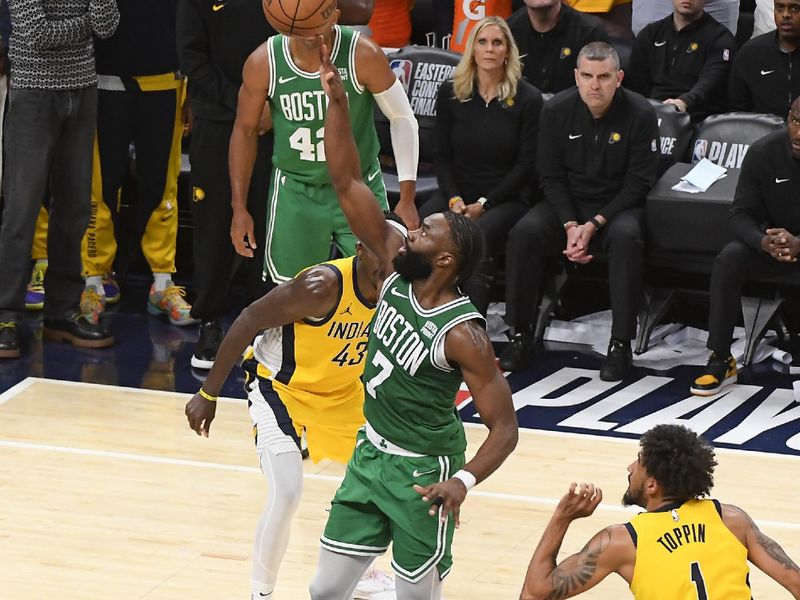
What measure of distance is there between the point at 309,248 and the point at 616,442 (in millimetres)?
1755

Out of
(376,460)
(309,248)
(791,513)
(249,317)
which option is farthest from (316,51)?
Answer: (791,513)

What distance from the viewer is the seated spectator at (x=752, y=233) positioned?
7.53 metres

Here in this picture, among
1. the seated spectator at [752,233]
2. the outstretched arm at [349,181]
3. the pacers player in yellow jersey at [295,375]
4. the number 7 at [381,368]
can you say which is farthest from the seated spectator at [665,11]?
the number 7 at [381,368]

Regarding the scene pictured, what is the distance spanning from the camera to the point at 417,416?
4090 millimetres

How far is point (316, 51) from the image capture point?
5.72 m

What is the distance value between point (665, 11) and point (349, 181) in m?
4.82

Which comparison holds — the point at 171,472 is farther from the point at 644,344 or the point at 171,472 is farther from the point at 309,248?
the point at 644,344

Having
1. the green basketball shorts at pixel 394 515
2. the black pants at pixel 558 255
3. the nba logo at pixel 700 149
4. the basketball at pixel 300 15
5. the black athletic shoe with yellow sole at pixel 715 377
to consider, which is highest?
the basketball at pixel 300 15

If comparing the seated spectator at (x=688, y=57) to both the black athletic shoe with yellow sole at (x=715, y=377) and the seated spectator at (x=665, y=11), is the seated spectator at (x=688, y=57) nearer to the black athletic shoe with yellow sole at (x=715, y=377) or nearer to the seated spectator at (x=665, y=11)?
the seated spectator at (x=665, y=11)

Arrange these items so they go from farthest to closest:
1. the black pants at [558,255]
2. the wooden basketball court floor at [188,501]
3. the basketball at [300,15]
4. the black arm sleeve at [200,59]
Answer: the black pants at [558,255] < the black arm sleeve at [200,59] < the basketball at [300,15] < the wooden basketball court floor at [188,501]

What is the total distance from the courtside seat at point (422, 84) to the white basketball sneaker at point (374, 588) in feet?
13.4

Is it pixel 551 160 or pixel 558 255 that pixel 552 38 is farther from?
pixel 558 255

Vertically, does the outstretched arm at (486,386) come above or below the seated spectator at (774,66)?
below

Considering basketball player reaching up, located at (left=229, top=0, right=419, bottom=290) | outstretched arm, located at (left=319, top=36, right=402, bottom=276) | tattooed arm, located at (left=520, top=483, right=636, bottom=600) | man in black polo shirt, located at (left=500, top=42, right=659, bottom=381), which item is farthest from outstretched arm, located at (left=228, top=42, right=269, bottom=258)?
tattooed arm, located at (left=520, top=483, right=636, bottom=600)
